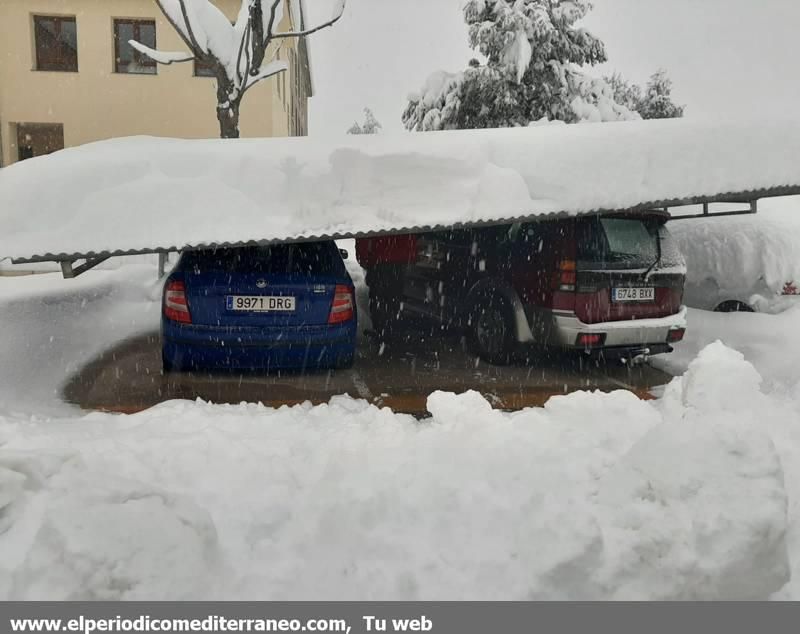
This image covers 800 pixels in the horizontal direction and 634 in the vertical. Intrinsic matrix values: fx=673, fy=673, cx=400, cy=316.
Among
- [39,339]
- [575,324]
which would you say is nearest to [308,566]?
[575,324]

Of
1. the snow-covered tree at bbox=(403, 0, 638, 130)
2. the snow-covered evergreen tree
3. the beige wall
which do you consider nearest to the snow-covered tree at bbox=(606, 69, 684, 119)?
the snow-covered evergreen tree

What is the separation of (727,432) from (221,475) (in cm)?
237

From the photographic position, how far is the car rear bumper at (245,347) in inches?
221

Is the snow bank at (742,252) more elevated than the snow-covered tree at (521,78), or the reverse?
the snow-covered tree at (521,78)

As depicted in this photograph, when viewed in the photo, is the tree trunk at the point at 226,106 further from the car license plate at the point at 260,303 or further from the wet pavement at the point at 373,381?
the car license plate at the point at 260,303

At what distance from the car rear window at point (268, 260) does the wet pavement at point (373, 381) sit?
0.96 metres

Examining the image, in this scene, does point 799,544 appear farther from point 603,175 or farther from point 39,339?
point 39,339

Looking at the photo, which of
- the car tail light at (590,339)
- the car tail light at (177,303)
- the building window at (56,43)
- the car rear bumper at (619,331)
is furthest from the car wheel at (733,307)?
the building window at (56,43)

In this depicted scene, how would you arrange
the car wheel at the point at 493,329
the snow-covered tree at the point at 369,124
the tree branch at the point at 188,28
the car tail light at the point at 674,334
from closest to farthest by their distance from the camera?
the car tail light at the point at 674,334 < the car wheel at the point at 493,329 < the tree branch at the point at 188,28 < the snow-covered tree at the point at 369,124

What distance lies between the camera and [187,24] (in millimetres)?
13562

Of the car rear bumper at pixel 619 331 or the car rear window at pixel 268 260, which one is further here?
the car rear bumper at pixel 619 331

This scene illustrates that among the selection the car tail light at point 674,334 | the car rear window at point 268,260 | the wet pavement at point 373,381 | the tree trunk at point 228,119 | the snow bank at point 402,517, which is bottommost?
the wet pavement at point 373,381

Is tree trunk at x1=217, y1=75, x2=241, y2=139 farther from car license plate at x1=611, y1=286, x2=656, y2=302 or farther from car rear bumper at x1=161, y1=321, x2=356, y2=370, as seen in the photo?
car license plate at x1=611, y1=286, x2=656, y2=302

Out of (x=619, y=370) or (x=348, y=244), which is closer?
(x=619, y=370)
